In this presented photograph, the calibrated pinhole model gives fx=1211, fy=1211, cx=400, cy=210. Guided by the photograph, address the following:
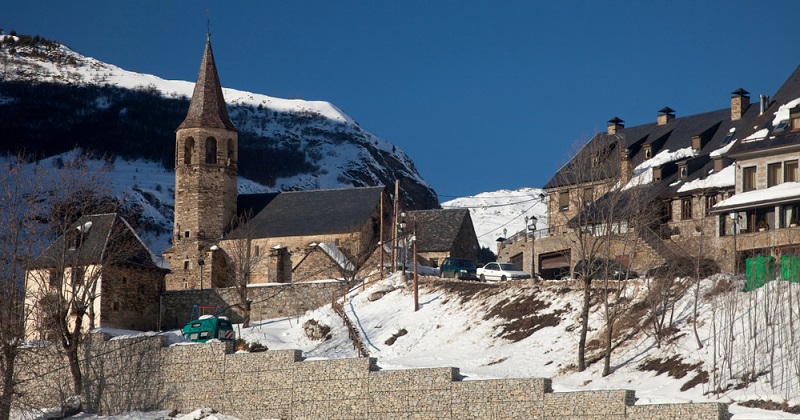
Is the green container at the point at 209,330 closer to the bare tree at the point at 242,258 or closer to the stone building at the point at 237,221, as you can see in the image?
the bare tree at the point at 242,258

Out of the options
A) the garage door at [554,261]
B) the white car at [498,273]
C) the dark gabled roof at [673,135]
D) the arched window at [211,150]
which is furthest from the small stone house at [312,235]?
the dark gabled roof at [673,135]

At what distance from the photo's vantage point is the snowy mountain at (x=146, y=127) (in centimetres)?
15712

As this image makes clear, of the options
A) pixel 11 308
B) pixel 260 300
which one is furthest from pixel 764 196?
pixel 11 308

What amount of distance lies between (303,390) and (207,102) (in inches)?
1633

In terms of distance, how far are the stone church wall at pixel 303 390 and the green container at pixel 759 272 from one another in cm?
1057

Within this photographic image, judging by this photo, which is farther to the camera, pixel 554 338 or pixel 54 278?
pixel 54 278

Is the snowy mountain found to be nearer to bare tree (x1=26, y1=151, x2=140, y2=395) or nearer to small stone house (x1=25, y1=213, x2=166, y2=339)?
small stone house (x1=25, y1=213, x2=166, y2=339)

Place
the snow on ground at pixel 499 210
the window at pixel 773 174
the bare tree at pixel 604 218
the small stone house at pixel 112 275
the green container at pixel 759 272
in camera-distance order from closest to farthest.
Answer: the green container at pixel 759 272, the bare tree at pixel 604 218, the window at pixel 773 174, the small stone house at pixel 112 275, the snow on ground at pixel 499 210

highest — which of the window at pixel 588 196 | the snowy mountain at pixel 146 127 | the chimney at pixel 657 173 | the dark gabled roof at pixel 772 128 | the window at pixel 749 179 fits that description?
the snowy mountain at pixel 146 127

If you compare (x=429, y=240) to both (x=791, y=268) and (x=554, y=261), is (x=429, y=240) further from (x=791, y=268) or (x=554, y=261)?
(x=791, y=268)

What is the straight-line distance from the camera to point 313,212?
7612 cm

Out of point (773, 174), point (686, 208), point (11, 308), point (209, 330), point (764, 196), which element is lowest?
point (209, 330)

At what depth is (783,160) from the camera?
183 ft

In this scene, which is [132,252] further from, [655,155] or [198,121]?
[655,155]
